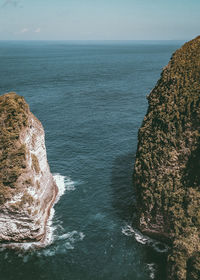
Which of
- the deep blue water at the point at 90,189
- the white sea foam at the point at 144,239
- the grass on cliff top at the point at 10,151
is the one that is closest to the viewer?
the deep blue water at the point at 90,189

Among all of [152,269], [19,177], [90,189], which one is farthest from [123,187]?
[19,177]

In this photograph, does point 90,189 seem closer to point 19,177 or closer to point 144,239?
point 144,239

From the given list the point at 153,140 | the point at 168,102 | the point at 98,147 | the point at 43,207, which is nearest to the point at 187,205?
the point at 153,140

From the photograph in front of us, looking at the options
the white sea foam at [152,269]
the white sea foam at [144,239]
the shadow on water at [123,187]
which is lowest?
the white sea foam at [152,269]

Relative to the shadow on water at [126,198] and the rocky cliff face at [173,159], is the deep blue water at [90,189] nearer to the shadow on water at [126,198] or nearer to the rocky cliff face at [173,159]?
the shadow on water at [126,198]

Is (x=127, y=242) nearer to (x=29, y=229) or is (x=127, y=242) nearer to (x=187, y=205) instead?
(x=187, y=205)

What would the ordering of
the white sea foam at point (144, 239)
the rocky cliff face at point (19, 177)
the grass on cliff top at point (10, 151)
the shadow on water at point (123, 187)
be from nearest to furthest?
the grass on cliff top at point (10, 151) → the rocky cliff face at point (19, 177) → the white sea foam at point (144, 239) → the shadow on water at point (123, 187)

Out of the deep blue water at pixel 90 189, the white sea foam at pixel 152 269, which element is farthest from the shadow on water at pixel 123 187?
the white sea foam at pixel 152 269

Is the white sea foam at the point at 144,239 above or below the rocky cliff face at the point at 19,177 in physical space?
below
